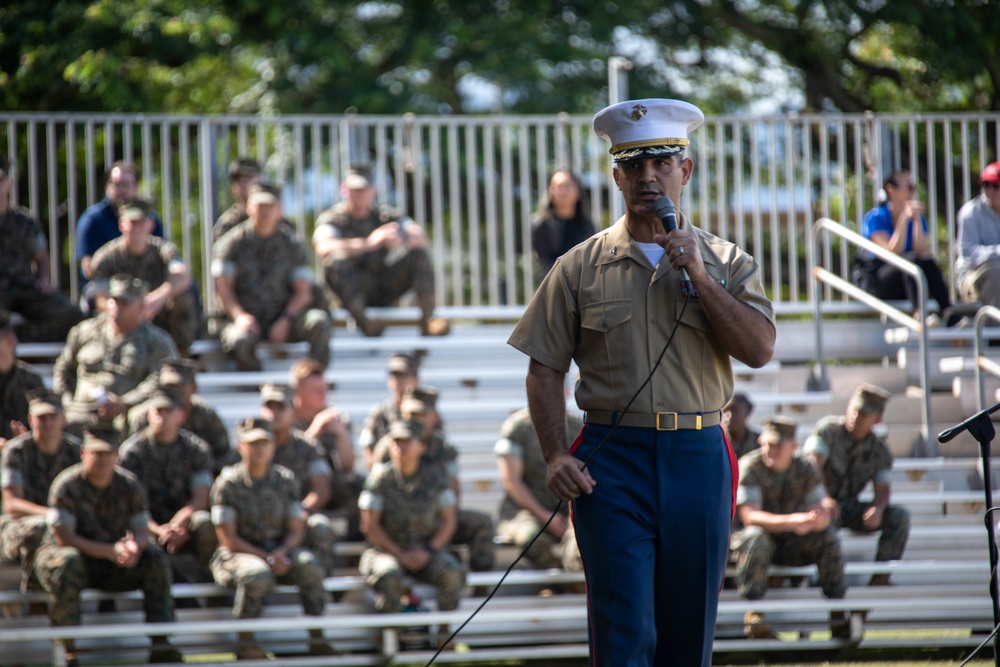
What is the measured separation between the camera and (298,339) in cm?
935

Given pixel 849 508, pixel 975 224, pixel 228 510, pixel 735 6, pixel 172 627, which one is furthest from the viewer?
pixel 735 6

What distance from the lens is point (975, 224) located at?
9.59 meters

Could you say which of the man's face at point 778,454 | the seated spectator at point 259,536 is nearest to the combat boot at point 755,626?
the man's face at point 778,454

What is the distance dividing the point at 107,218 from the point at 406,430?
144 inches

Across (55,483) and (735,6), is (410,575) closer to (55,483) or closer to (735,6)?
(55,483)

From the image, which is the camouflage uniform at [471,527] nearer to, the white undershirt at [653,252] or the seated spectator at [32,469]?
the seated spectator at [32,469]

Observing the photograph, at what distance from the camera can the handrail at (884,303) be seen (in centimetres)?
857

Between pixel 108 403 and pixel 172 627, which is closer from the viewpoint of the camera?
pixel 172 627

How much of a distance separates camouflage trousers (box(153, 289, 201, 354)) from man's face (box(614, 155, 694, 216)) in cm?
611

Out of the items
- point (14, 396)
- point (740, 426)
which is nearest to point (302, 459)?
point (14, 396)

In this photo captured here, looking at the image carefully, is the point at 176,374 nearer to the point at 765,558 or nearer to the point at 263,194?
the point at 263,194

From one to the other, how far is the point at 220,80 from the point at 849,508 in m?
10.8

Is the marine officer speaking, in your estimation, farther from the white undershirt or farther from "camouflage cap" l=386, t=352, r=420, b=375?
"camouflage cap" l=386, t=352, r=420, b=375

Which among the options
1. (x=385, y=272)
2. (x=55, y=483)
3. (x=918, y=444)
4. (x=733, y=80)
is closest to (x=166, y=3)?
(x=385, y=272)
